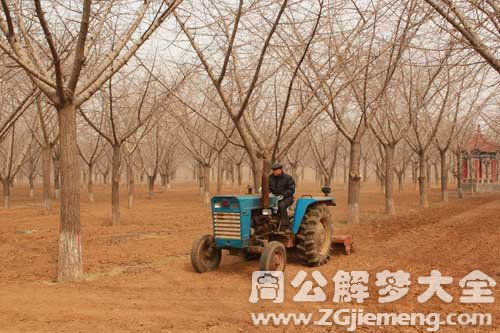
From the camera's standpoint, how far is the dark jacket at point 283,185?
22.4 ft

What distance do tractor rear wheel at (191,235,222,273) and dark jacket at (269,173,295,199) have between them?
138cm

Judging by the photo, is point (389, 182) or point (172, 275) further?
point (389, 182)

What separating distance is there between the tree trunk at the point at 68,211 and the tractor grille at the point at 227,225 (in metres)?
2.14

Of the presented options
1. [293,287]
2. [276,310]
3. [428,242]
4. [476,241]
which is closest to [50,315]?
[276,310]

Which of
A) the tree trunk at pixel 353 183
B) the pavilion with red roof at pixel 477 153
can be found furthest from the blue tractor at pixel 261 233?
the pavilion with red roof at pixel 477 153

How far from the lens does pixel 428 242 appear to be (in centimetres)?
968

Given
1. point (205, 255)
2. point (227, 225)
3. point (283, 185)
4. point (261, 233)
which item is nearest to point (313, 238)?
point (261, 233)

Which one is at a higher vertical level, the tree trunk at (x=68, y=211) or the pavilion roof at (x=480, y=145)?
the pavilion roof at (x=480, y=145)

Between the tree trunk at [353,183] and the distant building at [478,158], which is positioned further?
the distant building at [478,158]

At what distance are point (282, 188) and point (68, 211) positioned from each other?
11.2 feet

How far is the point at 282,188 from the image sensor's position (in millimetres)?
6938

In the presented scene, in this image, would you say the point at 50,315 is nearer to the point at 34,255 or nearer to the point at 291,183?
the point at 291,183

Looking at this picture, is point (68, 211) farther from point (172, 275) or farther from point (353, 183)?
point (353, 183)

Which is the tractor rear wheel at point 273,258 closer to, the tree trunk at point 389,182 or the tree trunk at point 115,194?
the tree trunk at point 115,194
